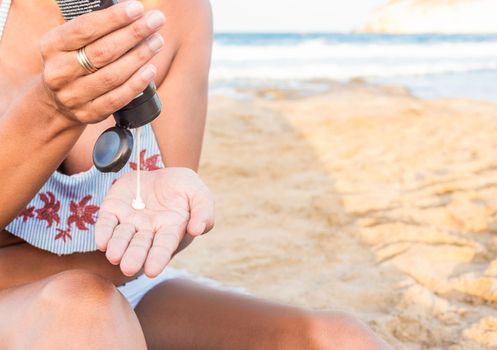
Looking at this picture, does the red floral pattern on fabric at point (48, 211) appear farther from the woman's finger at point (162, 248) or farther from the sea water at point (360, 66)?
the sea water at point (360, 66)

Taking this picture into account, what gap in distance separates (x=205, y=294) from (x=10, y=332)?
1.47ft

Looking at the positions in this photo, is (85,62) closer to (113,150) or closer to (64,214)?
(113,150)

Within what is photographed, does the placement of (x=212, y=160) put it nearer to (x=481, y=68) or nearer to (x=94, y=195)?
(x=94, y=195)

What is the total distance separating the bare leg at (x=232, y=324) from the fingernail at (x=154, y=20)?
597 mm

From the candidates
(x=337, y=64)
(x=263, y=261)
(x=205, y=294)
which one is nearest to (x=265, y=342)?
(x=205, y=294)

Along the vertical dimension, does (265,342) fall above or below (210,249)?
above

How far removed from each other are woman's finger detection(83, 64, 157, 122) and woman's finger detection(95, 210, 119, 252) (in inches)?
5.7

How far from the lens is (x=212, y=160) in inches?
143

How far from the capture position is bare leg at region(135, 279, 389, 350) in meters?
1.05

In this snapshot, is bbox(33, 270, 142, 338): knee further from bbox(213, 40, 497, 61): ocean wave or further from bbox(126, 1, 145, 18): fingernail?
bbox(213, 40, 497, 61): ocean wave

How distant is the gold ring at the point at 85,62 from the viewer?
28.8 inches

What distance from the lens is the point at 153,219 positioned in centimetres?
87

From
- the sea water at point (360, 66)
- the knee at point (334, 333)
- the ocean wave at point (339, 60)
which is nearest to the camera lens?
the knee at point (334, 333)

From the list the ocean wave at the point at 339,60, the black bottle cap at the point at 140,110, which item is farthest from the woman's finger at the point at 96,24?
the ocean wave at the point at 339,60
